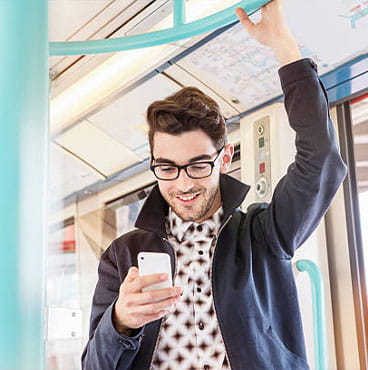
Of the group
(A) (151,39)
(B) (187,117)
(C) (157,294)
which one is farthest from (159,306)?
(A) (151,39)

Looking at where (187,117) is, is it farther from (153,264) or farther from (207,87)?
(207,87)

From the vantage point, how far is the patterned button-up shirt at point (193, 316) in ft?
5.40

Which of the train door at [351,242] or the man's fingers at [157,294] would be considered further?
the train door at [351,242]

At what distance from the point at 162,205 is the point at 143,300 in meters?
0.58

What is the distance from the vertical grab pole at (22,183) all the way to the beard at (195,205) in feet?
3.32

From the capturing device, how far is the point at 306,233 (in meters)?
1.67

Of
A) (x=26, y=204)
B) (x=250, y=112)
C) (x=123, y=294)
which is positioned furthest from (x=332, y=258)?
(x=26, y=204)

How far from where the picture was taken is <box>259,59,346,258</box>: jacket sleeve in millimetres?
1523

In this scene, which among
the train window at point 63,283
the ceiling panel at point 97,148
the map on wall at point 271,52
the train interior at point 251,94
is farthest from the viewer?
the train window at point 63,283

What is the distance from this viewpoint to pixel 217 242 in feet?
5.63

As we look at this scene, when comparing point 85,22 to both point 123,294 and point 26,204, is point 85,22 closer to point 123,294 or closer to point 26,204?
point 123,294

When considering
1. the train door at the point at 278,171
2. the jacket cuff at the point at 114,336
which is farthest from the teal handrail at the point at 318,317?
the jacket cuff at the point at 114,336

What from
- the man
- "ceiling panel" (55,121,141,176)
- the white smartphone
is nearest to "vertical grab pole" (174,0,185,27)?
the man

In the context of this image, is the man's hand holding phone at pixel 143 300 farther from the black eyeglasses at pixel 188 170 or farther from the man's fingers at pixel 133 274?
the black eyeglasses at pixel 188 170
